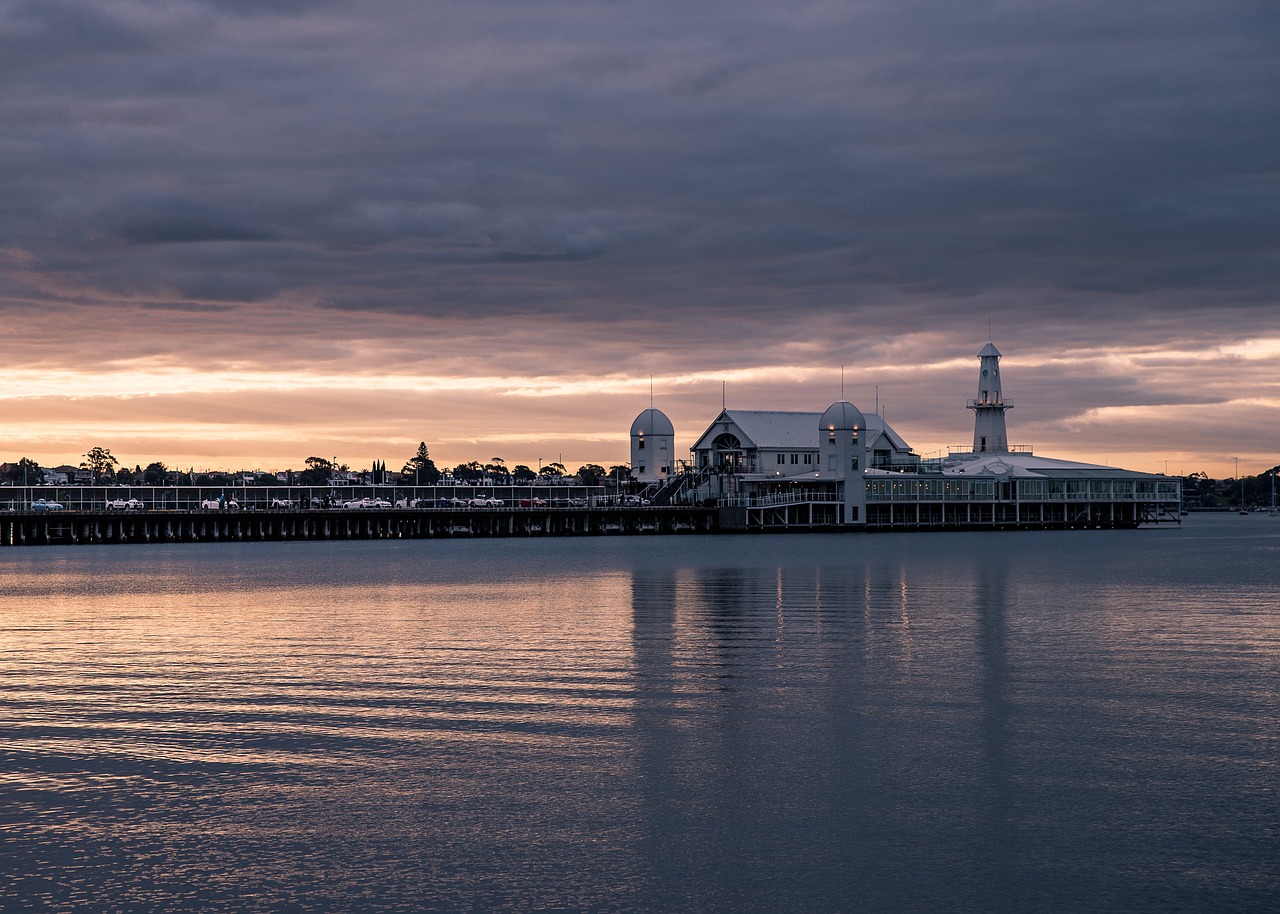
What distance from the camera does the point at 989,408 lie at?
194375mm

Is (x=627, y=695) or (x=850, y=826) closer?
(x=850, y=826)

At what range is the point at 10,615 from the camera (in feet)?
182

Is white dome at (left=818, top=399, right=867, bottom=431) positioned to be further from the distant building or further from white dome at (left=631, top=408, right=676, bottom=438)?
white dome at (left=631, top=408, right=676, bottom=438)

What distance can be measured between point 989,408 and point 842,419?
34092mm

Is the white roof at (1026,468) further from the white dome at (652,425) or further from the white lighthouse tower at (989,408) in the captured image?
the white dome at (652,425)

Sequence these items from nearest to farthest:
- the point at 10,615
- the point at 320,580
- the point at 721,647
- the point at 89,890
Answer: the point at 89,890, the point at 721,647, the point at 10,615, the point at 320,580

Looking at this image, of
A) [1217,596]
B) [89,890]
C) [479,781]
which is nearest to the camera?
[89,890]

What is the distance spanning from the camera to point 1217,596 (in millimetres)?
61562

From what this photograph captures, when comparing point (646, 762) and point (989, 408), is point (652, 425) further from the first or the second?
point (646, 762)

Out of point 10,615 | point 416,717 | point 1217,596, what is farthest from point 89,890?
point 1217,596

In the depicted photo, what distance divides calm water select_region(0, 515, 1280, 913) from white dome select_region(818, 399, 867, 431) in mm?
117826

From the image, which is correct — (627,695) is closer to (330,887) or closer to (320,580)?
(330,887)

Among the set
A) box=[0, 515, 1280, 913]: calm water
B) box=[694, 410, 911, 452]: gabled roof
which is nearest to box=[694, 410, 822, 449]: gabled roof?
box=[694, 410, 911, 452]: gabled roof

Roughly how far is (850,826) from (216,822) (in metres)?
9.23
